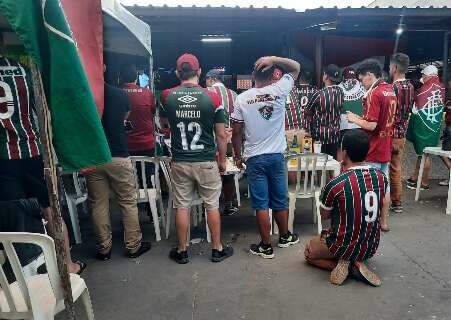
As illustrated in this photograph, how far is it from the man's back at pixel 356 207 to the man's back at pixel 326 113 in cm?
217

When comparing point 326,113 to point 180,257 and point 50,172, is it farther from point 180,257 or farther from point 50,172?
point 50,172

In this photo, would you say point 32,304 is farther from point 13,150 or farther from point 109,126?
point 109,126

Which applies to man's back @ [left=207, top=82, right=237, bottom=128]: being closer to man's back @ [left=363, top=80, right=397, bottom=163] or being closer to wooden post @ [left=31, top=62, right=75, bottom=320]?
man's back @ [left=363, top=80, right=397, bottom=163]

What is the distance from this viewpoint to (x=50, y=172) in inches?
74.9

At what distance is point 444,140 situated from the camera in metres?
4.96

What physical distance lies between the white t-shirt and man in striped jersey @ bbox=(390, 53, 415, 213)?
1.61 meters

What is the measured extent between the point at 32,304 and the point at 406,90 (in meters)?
4.27

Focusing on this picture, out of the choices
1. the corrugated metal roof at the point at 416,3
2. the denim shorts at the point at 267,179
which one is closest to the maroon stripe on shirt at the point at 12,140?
the denim shorts at the point at 267,179

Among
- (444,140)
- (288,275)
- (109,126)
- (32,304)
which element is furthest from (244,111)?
(444,140)

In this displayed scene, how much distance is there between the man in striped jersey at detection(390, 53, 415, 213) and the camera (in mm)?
4508

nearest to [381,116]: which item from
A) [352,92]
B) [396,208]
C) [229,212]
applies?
[396,208]

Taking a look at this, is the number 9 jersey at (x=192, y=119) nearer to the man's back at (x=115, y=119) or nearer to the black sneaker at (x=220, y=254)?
the man's back at (x=115, y=119)

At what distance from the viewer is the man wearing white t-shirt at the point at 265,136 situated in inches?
144

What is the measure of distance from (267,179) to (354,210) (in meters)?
1.01
